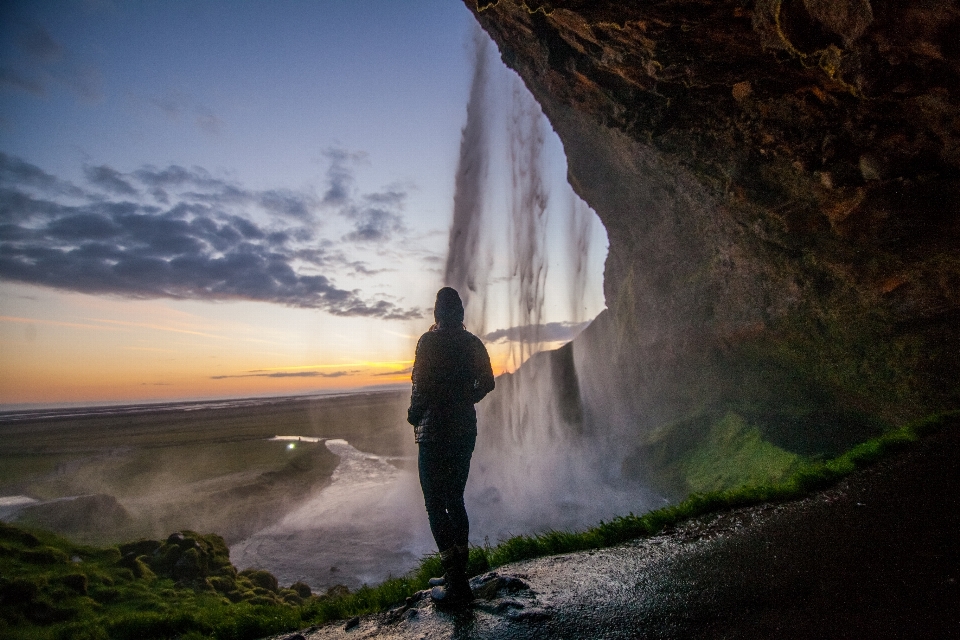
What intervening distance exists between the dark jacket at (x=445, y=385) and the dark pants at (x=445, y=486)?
13cm

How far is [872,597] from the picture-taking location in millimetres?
2943

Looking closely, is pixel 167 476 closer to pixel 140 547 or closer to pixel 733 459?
pixel 140 547

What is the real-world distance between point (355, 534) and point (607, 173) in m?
18.2

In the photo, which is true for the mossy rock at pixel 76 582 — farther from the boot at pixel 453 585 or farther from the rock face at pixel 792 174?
the rock face at pixel 792 174

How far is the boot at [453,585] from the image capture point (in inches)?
148

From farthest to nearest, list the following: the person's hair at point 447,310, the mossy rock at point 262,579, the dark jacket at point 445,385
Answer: the mossy rock at point 262,579 → the person's hair at point 447,310 → the dark jacket at point 445,385

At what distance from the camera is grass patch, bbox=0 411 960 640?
4810mm

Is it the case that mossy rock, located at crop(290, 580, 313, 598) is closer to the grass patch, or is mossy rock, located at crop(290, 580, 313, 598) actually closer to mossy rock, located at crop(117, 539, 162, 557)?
the grass patch

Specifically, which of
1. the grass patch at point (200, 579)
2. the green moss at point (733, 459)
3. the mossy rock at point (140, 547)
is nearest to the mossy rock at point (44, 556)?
the grass patch at point (200, 579)

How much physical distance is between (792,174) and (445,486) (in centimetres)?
896

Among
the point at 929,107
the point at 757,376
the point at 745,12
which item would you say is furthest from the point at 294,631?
the point at 757,376

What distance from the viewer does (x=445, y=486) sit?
419 centimetres

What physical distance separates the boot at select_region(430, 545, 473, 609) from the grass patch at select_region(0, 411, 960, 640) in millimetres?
882

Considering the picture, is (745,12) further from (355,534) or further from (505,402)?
(505,402)
